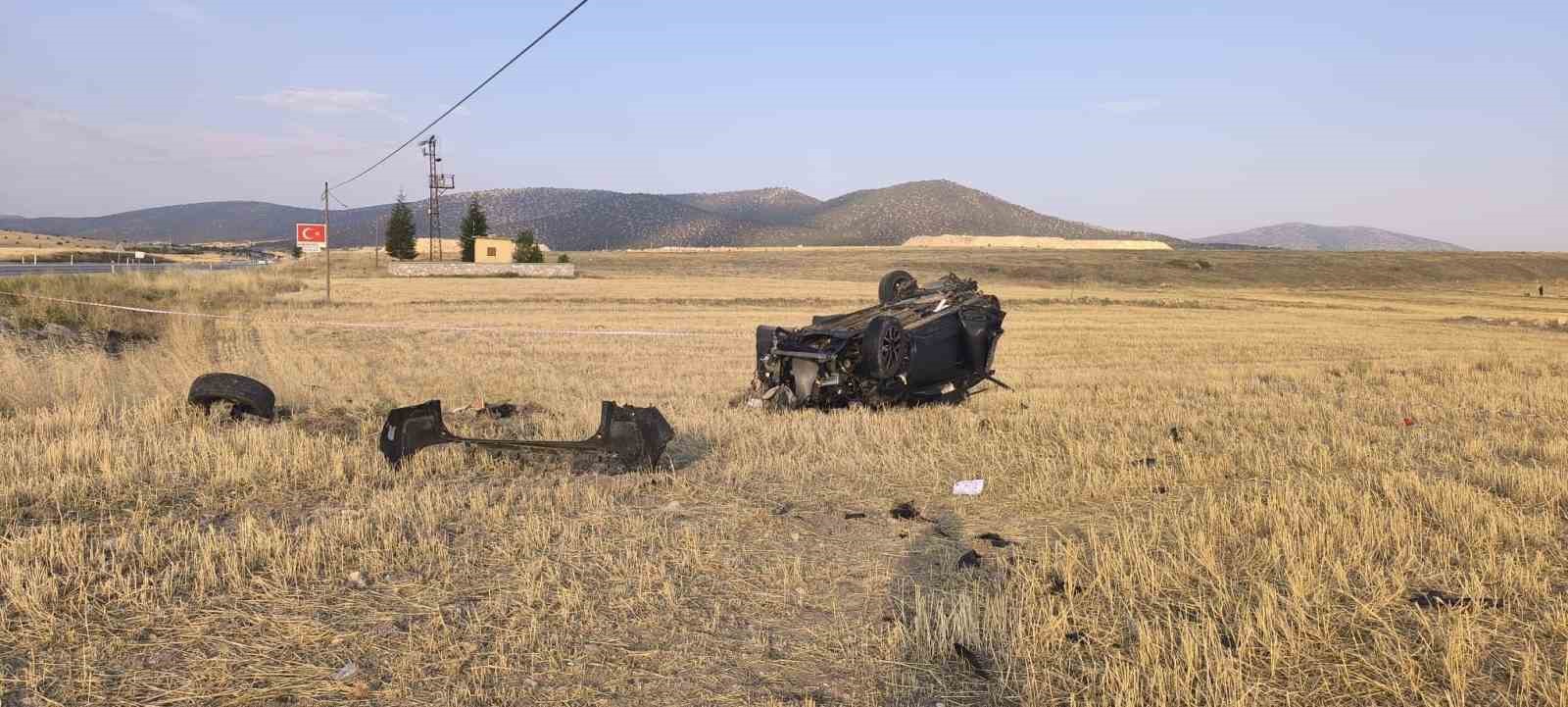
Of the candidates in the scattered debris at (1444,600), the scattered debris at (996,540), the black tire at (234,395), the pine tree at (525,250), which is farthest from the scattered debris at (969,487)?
the pine tree at (525,250)

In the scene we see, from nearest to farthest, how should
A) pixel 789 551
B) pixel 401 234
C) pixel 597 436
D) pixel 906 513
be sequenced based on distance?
1. pixel 789 551
2. pixel 906 513
3. pixel 597 436
4. pixel 401 234

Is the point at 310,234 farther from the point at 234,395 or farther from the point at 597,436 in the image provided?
the point at 597,436

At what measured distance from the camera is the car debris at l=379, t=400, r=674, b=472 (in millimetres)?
7801

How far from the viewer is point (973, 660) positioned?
168 inches

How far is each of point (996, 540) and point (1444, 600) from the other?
2377 mm

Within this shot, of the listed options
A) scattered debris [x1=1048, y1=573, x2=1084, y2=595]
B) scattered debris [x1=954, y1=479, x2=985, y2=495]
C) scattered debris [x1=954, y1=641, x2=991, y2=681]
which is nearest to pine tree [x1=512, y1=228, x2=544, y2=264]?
scattered debris [x1=954, y1=479, x2=985, y2=495]

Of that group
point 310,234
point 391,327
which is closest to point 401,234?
point 310,234

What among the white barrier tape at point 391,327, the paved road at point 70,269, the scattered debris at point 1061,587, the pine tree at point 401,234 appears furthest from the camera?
the pine tree at point 401,234

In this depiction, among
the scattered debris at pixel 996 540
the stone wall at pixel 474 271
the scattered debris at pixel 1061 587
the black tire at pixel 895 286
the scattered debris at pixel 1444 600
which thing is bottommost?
the scattered debris at pixel 996 540

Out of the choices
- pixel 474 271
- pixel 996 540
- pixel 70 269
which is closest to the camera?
pixel 996 540

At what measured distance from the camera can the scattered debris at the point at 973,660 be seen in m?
4.14

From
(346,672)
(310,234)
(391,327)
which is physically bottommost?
(346,672)

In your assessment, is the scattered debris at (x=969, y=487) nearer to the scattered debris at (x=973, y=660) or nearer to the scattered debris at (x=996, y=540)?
the scattered debris at (x=996, y=540)

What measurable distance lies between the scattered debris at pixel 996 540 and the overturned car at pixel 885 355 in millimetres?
4522
